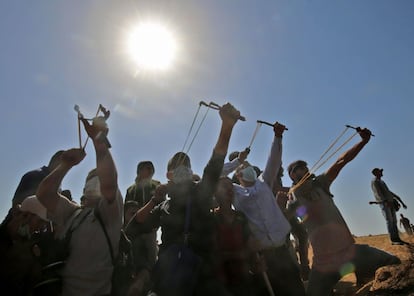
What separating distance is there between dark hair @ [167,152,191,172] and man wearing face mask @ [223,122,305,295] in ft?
3.07

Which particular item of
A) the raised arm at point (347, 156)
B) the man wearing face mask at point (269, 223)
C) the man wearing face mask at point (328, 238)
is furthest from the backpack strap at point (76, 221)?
the raised arm at point (347, 156)

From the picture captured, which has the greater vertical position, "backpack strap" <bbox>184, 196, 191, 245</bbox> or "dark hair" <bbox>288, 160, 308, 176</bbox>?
"dark hair" <bbox>288, 160, 308, 176</bbox>

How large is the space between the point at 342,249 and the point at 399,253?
3.67m

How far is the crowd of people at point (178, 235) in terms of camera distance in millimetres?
2947

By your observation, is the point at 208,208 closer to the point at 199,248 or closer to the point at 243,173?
the point at 199,248

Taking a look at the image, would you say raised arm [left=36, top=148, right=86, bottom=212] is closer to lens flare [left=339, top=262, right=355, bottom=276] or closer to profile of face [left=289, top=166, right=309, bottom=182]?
profile of face [left=289, top=166, right=309, bottom=182]

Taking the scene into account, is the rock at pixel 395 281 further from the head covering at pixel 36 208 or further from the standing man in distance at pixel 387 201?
the head covering at pixel 36 208

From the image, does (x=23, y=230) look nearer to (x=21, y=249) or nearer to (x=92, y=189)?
(x=21, y=249)

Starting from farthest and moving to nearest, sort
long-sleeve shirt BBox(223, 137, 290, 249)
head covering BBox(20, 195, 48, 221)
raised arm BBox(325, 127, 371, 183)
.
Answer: raised arm BBox(325, 127, 371, 183)
long-sleeve shirt BBox(223, 137, 290, 249)
head covering BBox(20, 195, 48, 221)

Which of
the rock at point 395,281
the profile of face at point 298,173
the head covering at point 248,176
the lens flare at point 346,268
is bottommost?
the rock at point 395,281

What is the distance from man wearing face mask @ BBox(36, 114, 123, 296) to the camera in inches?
112

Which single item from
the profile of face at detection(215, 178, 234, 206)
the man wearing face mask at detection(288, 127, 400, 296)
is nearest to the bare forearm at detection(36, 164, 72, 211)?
the profile of face at detection(215, 178, 234, 206)

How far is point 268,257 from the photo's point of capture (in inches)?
171

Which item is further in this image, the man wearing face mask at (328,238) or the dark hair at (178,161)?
the man wearing face mask at (328,238)
